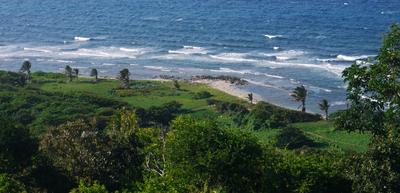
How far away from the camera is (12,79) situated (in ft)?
357

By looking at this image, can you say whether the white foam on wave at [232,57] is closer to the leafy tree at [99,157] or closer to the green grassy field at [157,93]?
the green grassy field at [157,93]

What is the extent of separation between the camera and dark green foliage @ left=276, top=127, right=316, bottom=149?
73062 mm

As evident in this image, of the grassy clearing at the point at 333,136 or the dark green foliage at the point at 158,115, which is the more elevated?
the dark green foliage at the point at 158,115

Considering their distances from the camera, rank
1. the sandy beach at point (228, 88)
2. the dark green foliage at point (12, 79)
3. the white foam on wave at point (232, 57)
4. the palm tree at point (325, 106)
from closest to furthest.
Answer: the palm tree at point (325, 106)
the sandy beach at point (228, 88)
the dark green foliage at point (12, 79)
the white foam on wave at point (232, 57)

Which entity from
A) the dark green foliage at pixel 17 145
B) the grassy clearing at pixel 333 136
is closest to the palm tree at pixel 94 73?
the grassy clearing at pixel 333 136

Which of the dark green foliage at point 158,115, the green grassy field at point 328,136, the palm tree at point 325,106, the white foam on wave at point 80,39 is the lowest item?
the green grassy field at point 328,136

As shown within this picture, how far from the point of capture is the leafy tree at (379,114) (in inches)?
915

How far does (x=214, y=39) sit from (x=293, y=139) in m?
71.0

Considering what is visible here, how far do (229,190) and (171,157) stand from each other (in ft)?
10.6

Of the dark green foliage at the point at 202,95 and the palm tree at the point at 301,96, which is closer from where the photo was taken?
the palm tree at the point at 301,96

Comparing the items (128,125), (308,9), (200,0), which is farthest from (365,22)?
(128,125)

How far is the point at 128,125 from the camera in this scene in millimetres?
54969

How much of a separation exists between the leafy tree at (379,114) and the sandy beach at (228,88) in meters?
74.4

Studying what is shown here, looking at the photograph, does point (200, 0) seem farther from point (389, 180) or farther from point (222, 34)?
point (389, 180)
